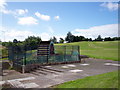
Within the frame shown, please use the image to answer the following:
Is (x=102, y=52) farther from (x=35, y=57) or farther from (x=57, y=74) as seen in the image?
(x=57, y=74)

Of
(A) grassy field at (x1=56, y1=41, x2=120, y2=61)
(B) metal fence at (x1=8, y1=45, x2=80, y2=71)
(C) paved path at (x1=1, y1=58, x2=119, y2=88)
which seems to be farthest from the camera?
(A) grassy field at (x1=56, y1=41, x2=120, y2=61)

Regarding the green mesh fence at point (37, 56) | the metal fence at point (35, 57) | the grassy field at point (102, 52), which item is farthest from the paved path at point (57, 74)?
the grassy field at point (102, 52)

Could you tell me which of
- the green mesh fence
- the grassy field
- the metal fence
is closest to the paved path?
the metal fence

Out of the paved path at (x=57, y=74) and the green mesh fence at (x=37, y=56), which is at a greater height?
the green mesh fence at (x=37, y=56)

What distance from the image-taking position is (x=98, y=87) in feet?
15.3

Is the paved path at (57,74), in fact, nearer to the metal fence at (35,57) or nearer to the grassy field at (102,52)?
the metal fence at (35,57)

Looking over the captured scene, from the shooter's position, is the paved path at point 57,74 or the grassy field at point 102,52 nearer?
the paved path at point 57,74

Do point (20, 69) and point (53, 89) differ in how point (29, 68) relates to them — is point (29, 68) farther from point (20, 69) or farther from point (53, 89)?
point (53, 89)

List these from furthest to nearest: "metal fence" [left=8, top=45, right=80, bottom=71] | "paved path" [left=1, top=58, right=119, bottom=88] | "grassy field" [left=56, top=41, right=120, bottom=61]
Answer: "grassy field" [left=56, top=41, right=120, bottom=61], "metal fence" [left=8, top=45, right=80, bottom=71], "paved path" [left=1, top=58, right=119, bottom=88]

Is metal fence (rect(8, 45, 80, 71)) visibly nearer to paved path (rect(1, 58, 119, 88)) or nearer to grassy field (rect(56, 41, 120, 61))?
paved path (rect(1, 58, 119, 88))

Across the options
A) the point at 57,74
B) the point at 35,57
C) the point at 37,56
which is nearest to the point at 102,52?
the point at 37,56

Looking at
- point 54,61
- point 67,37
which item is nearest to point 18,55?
point 54,61

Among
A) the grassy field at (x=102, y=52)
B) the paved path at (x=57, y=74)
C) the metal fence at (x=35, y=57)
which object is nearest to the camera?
the paved path at (x=57, y=74)

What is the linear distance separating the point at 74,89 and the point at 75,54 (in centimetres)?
962
